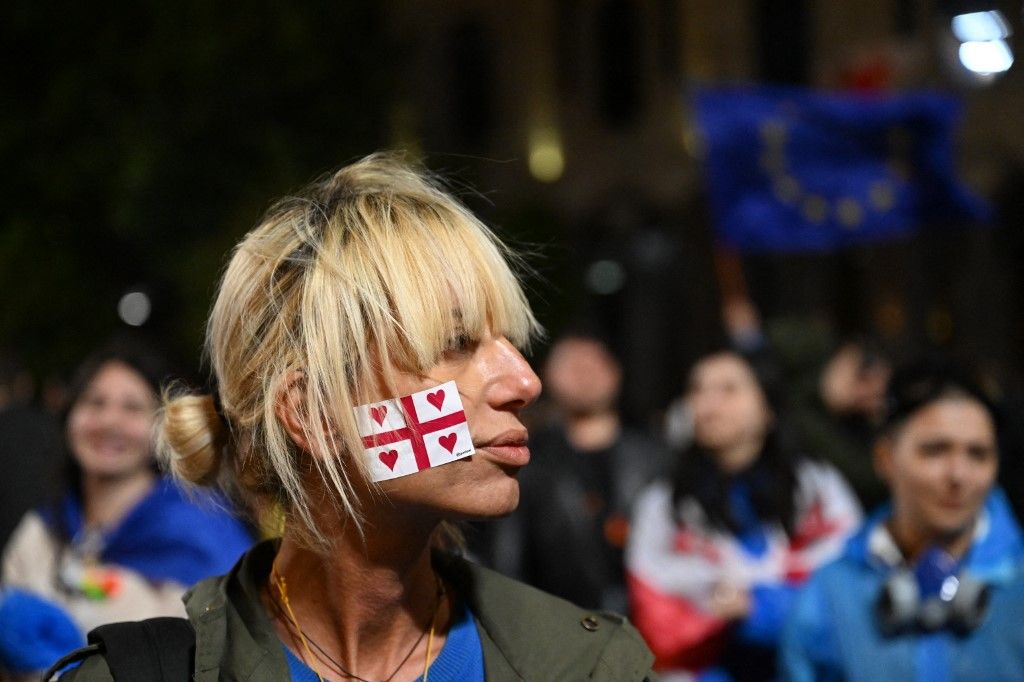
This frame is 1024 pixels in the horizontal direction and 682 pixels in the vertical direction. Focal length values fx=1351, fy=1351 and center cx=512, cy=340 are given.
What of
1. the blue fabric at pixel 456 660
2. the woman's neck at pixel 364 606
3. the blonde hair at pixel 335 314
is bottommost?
the blue fabric at pixel 456 660

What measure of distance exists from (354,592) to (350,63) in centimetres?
1486

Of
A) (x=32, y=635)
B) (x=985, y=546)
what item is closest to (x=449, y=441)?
(x=32, y=635)

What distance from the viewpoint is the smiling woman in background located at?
416cm

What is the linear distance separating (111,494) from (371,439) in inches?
105

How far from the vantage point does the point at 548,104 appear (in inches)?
954

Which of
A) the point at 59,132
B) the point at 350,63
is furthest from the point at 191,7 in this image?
the point at 350,63

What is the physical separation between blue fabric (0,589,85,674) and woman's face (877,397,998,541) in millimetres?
2333

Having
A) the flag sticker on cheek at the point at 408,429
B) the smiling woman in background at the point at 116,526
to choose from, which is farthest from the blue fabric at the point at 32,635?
the flag sticker on cheek at the point at 408,429

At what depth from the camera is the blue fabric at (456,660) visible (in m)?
2.29

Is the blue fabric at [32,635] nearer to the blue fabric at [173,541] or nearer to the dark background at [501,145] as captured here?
the blue fabric at [173,541]

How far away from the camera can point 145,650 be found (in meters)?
2.15

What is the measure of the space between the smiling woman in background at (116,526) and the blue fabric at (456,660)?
5.79 feet

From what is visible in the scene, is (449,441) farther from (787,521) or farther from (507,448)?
(787,521)

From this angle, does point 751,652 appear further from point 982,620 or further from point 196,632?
point 196,632
